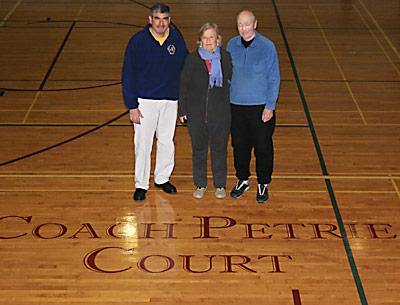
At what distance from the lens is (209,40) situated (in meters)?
6.18

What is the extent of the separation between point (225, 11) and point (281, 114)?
4.80 metres

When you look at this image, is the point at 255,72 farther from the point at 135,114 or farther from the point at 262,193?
the point at 262,193

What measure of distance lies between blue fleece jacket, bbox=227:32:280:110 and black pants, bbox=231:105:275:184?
11 centimetres

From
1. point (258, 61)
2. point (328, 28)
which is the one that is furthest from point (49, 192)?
point (328, 28)

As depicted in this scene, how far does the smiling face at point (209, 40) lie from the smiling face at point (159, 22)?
0.32 m

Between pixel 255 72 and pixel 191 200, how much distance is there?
4.40ft

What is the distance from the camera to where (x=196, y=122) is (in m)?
6.54

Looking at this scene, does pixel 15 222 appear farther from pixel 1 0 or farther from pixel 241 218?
pixel 1 0

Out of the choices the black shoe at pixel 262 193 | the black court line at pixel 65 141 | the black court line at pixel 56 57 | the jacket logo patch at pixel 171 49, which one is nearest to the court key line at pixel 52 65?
the black court line at pixel 56 57

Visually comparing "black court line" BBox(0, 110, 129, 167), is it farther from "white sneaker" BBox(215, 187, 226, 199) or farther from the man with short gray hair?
the man with short gray hair

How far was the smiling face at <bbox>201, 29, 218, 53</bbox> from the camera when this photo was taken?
616cm

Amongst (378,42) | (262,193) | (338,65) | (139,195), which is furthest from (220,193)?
(378,42)

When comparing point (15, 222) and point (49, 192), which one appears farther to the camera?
point (49, 192)

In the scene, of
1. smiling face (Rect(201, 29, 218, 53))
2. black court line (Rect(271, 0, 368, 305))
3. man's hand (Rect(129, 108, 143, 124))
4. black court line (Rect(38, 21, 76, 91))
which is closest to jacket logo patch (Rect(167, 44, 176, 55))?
smiling face (Rect(201, 29, 218, 53))
